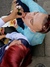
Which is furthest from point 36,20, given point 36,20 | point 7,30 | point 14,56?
point 7,30

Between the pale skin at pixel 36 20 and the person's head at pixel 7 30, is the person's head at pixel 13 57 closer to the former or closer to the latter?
the pale skin at pixel 36 20

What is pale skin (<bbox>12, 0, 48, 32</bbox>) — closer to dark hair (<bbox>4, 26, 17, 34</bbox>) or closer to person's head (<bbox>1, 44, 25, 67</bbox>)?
person's head (<bbox>1, 44, 25, 67</bbox>)

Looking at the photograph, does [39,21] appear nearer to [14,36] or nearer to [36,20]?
[36,20]

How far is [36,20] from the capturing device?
1.39 metres

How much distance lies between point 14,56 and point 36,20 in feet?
0.96

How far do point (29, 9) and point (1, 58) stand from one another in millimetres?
579

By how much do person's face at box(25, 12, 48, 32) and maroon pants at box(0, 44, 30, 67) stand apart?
0.60ft

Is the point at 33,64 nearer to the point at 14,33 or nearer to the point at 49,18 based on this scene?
the point at 14,33

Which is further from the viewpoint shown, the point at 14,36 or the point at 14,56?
the point at 14,36

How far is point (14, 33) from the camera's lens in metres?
1.77

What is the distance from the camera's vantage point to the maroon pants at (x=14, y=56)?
1.32 meters

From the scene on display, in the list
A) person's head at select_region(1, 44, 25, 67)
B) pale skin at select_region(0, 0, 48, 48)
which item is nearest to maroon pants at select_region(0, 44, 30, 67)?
person's head at select_region(1, 44, 25, 67)

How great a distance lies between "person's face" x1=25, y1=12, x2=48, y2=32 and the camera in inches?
54.0

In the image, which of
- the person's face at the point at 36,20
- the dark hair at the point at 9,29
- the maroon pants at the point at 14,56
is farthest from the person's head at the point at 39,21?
the dark hair at the point at 9,29
